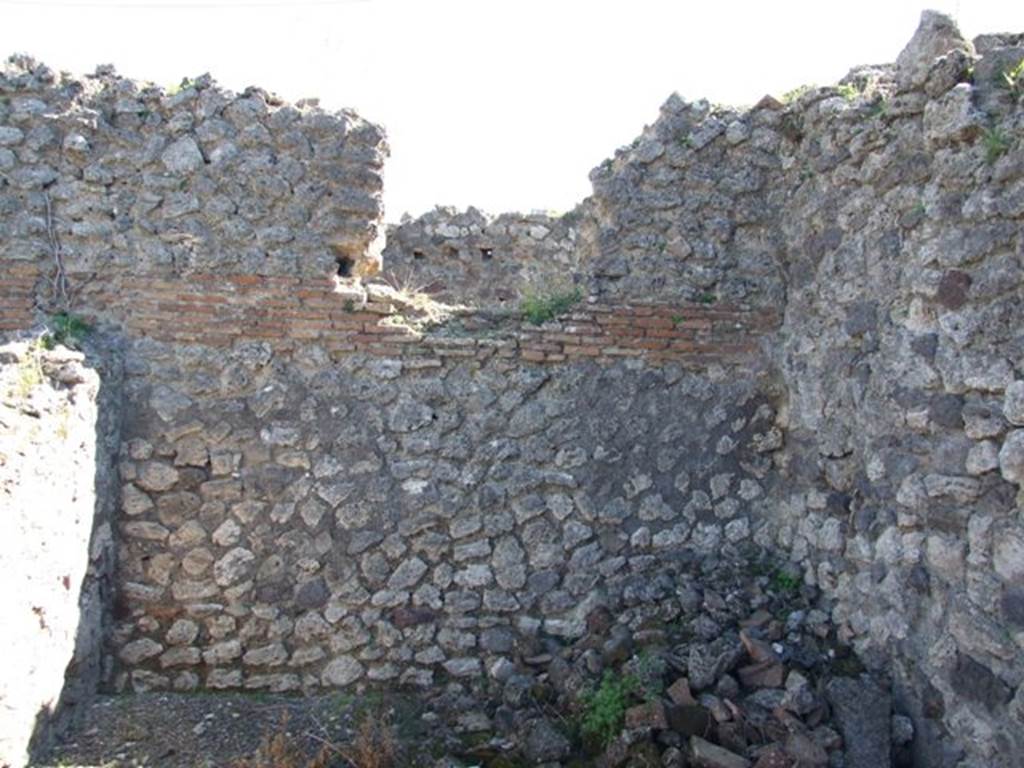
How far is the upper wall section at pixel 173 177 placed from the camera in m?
4.98

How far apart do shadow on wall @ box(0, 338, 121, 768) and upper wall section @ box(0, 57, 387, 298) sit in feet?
2.15

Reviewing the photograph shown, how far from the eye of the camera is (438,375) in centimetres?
512

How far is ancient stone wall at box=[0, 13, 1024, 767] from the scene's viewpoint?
4.70 meters

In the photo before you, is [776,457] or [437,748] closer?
[437,748]

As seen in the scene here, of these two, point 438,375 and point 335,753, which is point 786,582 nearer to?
point 438,375

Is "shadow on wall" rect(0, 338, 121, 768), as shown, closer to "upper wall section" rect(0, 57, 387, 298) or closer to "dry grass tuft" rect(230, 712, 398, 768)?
"upper wall section" rect(0, 57, 387, 298)

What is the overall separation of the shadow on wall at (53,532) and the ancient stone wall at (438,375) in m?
0.19

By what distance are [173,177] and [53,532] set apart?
6.50ft

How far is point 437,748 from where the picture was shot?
4348 millimetres

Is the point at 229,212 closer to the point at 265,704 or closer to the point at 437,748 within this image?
the point at 265,704

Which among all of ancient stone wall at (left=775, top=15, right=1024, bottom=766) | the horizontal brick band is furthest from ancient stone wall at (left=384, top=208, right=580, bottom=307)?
ancient stone wall at (left=775, top=15, right=1024, bottom=766)

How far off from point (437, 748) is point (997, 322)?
9.75ft

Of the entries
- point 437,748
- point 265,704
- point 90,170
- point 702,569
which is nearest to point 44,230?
point 90,170

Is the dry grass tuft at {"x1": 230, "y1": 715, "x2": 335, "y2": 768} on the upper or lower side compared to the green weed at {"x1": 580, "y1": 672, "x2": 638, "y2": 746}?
lower
